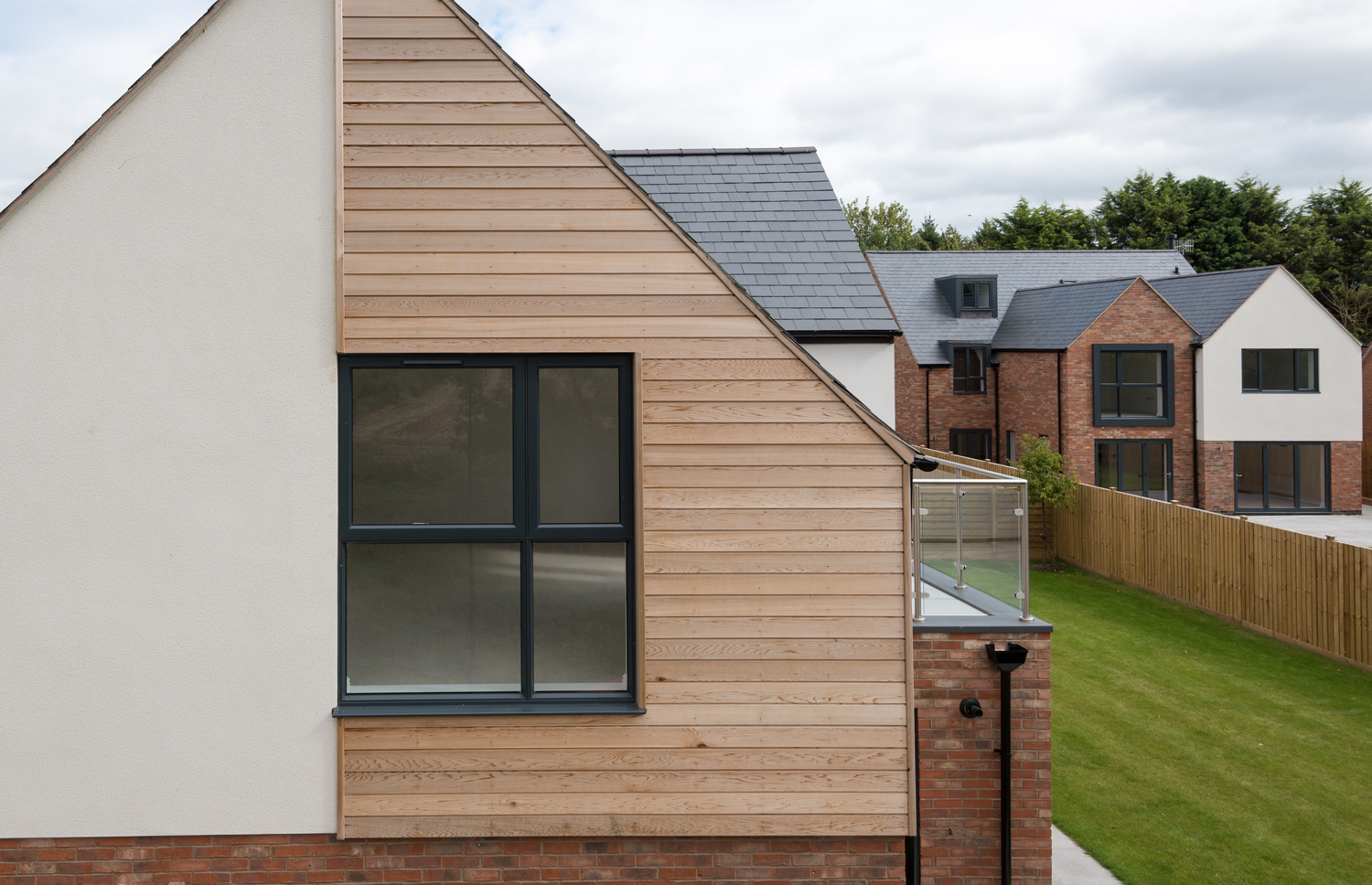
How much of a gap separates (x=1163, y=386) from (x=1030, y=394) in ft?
12.4

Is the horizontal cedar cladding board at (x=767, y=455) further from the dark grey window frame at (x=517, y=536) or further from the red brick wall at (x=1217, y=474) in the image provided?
the red brick wall at (x=1217, y=474)

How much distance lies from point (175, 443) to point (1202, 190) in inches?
2357

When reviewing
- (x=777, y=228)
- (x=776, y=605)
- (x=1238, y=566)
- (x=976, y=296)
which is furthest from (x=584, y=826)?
(x=976, y=296)

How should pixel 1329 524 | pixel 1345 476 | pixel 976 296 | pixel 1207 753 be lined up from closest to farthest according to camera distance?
pixel 1207 753, pixel 1329 524, pixel 1345 476, pixel 976 296

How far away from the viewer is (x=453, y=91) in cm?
470

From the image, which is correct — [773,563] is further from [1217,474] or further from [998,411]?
[998,411]

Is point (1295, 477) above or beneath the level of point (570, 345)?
beneath

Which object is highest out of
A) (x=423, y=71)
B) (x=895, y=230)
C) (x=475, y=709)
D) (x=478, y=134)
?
(x=895, y=230)

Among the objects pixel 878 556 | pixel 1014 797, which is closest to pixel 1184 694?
pixel 1014 797

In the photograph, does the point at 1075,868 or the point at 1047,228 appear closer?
the point at 1075,868

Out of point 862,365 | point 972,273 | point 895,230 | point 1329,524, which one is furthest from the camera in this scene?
point 895,230

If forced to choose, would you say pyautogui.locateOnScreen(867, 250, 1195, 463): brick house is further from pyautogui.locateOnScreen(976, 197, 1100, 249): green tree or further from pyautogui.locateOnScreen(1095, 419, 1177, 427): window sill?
pyautogui.locateOnScreen(976, 197, 1100, 249): green tree

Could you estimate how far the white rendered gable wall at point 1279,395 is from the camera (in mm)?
26578

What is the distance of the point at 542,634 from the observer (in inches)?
184
